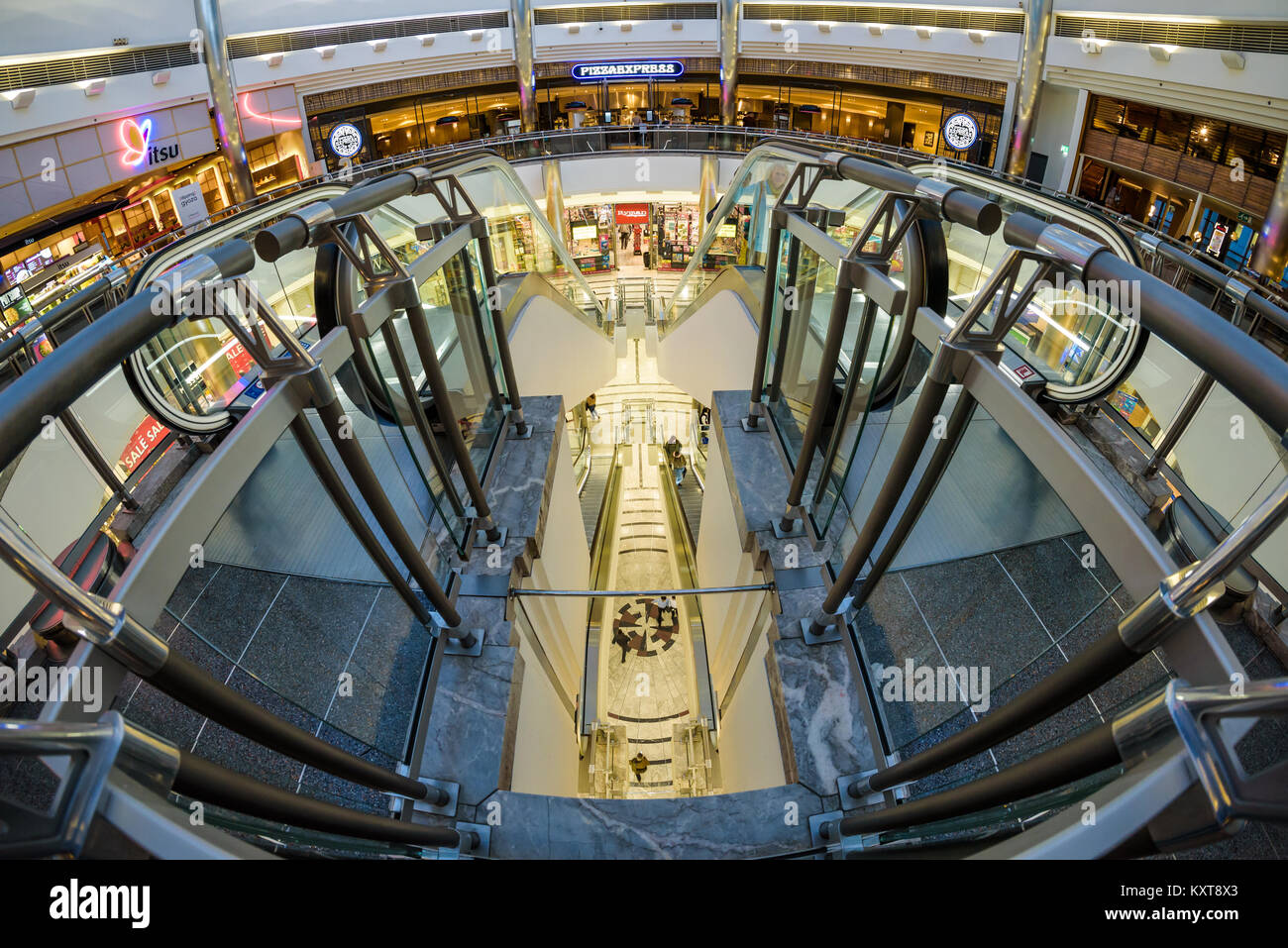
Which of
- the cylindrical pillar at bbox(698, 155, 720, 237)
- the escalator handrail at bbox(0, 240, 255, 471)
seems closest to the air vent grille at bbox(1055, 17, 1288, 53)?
the cylindrical pillar at bbox(698, 155, 720, 237)

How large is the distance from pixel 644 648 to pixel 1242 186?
11.9 meters

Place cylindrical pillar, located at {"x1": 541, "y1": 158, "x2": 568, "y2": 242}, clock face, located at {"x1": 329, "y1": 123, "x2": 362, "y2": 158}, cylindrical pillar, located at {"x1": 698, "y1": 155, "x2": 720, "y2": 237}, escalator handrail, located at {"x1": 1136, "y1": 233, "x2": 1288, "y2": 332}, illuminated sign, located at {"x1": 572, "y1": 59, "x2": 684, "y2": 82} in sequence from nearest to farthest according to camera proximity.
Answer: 1. escalator handrail, located at {"x1": 1136, "y1": 233, "x2": 1288, "y2": 332}
2. cylindrical pillar, located at {"x1": 541, "y1": 158, "x2": 568, "y2": 242}
3. cylindrical pillar, located at {"x1": 698, "y1": 155, "x2": 720, "y2": 237}
4. clock face, located at {"x1": 329, "y1": 123, "x2": 362, "y2": 158}
5. illuminated sign, located at {"x1": 572, "y1": 59, "x2": 684, "y2": 82}

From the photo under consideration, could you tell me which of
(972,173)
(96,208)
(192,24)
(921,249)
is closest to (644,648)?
(972,173)

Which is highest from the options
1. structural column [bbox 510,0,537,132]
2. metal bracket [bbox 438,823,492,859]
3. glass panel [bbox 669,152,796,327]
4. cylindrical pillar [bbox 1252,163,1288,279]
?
structural column [bbox 510,0,537,132]

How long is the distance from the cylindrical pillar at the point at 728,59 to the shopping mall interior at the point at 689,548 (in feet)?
39.4

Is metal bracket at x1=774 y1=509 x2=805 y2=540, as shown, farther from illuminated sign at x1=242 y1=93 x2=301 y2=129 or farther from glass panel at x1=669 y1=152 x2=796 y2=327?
illuminated sign at x1=242 y1=93 x2=301 y2=129

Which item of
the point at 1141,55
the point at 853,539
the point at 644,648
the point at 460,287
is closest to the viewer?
the point at 853,539

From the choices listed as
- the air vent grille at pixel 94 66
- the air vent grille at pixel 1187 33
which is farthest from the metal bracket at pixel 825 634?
the air vent grille at pixel 94 66

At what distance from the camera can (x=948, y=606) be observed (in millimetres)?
2514

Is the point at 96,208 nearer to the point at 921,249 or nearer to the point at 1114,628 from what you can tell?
the point at 921,249

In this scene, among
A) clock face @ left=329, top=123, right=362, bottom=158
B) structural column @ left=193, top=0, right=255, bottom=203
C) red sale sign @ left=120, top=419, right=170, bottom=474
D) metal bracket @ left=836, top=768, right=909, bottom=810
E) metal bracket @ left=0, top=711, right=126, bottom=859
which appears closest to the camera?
metal bracket @ left=0, top=711, right=126, bottom=859

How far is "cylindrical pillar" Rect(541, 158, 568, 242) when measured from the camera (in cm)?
1482

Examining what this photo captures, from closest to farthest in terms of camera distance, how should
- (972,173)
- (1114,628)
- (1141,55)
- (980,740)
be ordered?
(1114,628), (980,740), (972,173), (1141,55)

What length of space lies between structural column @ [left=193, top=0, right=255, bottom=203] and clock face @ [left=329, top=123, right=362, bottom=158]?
2434 mm
